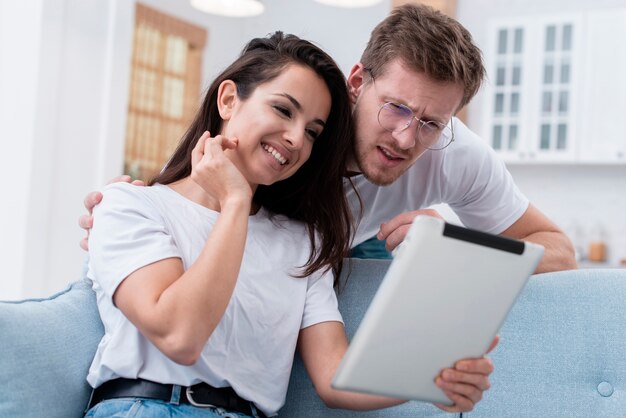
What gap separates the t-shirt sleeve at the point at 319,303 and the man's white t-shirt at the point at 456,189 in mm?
359

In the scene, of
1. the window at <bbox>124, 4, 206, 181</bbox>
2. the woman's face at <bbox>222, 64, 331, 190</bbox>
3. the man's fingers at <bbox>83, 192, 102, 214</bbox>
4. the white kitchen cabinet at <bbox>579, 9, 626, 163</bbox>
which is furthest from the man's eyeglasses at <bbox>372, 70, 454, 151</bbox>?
the window at <bbox>124, 4, 206, 181</bbox>

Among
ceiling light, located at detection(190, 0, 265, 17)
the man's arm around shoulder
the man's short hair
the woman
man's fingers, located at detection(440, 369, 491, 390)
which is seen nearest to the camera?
man's fingers, located at detection(440, 369, 491, 390)

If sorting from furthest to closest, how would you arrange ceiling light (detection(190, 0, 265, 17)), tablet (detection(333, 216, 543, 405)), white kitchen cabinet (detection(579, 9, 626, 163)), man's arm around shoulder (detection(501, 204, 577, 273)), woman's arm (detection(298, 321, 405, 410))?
white kitchen cabinet (detection(579, 9, 626, 163)) → ceiling light (detection(190, 0, 265, 17)) → man's arm around shoulder (detection(501, 204, 577, 273)) → woman's arm (detection(298, 321, 405, 410)) → tablet (detection(333, 216, 543, 405))

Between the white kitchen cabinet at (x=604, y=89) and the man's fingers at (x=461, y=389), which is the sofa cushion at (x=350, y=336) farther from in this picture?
the white kitchen cabinet at (x=604, y=89)

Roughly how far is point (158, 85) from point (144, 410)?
5.61 meters

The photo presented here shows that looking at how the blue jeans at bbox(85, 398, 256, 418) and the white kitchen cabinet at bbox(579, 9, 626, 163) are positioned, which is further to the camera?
the white kitchen cabinet at bbox(579, 9, 626, 163)

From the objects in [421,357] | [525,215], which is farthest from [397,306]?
[525,215]

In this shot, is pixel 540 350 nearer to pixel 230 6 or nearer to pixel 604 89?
pixel 230 6

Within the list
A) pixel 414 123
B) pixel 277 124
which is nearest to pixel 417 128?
pixel 414 123

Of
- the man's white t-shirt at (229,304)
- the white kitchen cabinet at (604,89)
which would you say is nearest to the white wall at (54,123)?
the man's white t-shirt at (229,304)

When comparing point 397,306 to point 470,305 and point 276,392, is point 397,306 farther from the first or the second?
point 276,392

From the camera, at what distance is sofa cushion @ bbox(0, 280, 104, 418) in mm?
1410

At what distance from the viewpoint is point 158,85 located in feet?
22.1

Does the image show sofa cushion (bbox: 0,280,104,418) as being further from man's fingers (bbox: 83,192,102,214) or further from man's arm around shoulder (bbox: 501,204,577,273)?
man's arm around shoulder (bbox: 501,204,577,273)
